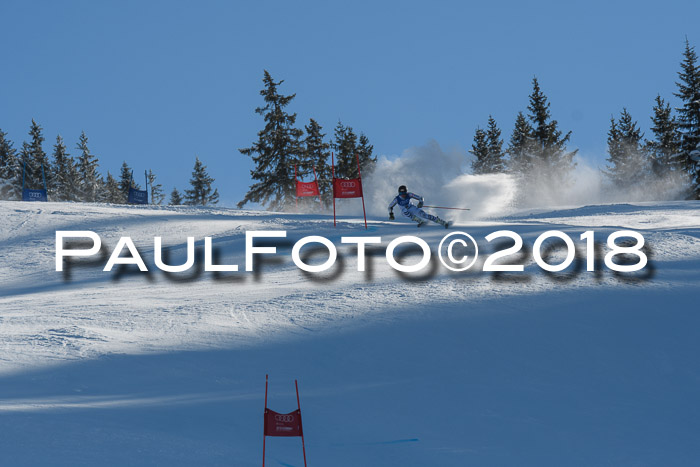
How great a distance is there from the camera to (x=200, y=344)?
25.8 feet

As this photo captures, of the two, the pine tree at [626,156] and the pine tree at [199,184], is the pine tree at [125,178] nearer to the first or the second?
the pine tree at [199,184]

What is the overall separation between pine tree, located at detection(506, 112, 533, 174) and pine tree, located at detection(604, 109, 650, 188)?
843cm

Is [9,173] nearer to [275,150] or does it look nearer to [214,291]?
[275,150]

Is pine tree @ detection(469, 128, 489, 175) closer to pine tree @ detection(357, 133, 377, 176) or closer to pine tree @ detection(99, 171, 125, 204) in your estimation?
pine tree @ detection(357, 133, 377, 176)

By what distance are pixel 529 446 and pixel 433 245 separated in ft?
35.4

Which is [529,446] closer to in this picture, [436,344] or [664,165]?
[436,344]

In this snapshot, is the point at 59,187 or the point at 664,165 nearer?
the point at 664,165

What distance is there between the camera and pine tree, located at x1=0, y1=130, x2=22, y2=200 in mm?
54969

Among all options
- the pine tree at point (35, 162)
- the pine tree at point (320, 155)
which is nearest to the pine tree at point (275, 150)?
the pine tree at point (320, 155)

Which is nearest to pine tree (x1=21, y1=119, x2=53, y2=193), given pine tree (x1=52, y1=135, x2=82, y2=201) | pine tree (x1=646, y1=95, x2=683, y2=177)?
pine tree (x1=52, y1=135, x2=82, y2=201)

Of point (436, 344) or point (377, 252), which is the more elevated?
point (377, 252)

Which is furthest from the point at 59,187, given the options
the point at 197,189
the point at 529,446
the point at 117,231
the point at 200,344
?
the point at 529,446

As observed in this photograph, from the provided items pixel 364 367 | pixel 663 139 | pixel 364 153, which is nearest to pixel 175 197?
pixel 364 153

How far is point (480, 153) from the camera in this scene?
61.9 metres
